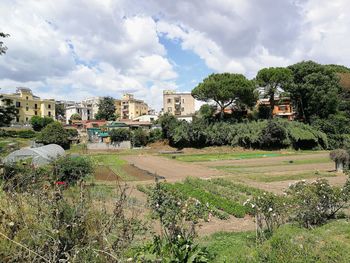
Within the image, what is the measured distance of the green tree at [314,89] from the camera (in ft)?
162

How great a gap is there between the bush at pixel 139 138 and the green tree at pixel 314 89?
2515 cm

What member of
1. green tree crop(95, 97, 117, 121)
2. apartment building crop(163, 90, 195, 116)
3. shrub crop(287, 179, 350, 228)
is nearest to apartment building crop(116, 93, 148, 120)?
green tree crop(95, 97, 117, 121)

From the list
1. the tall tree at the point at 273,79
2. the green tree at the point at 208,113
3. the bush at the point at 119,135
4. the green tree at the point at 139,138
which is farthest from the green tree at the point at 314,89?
the bush at the point at 119,135

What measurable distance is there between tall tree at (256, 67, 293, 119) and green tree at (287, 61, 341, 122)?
1.28 metres

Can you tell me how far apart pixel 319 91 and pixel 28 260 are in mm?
51474

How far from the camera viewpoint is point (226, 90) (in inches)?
2034

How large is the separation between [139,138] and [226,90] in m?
17.4

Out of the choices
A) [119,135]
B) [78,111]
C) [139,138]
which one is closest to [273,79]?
[139,138]

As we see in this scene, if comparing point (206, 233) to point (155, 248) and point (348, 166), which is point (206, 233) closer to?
point (155, 248)

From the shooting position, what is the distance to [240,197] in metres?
16.7

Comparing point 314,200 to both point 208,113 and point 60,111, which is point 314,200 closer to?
point 208,113

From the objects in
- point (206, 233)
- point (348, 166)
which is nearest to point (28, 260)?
point (206, 233)

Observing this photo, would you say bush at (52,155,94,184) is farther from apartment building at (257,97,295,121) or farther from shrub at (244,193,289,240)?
apartment building at (257,97,295,121)

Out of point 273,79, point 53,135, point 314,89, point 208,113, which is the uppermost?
point 273,79
